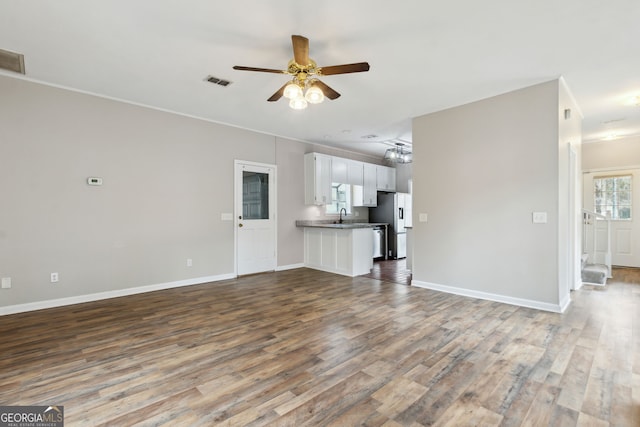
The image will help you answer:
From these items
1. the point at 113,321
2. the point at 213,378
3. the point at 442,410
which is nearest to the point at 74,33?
the point at 113,321

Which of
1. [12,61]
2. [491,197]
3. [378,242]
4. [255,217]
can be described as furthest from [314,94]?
[378,242]

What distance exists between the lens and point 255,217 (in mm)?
5980

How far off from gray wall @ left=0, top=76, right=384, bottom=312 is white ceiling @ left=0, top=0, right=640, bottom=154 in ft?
1.49

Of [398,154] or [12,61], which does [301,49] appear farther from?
[398,154]

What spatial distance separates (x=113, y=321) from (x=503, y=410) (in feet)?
12.5

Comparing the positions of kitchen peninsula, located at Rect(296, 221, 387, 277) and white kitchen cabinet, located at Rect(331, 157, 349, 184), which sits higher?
white kitchen cabinet, located at Rect(331, 157, 349, 184)

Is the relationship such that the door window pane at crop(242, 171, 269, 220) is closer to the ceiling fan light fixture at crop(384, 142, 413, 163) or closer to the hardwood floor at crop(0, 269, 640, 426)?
the hardwood floor at crop(0, 269, 640, 426)

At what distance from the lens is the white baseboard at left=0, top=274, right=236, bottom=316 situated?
3.62 m

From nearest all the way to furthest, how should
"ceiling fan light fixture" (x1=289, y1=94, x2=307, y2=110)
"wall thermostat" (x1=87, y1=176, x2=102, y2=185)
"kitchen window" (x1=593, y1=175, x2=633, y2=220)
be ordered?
"ceiling fan light fixture" (x1=289, y1=94, x2=307, y2=110) < "wall thermostat" (x1=87, y1=176, x2=102, y2=185) < "kitchen window" (x1=593, y1=175, x2=633, y2=220)

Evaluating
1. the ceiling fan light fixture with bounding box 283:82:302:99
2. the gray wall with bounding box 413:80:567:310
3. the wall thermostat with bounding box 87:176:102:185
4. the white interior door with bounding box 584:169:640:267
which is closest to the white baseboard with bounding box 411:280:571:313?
the gray wall with bounding box 413:80:567:310

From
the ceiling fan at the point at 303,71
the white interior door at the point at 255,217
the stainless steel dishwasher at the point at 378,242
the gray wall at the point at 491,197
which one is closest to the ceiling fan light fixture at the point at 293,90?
the ceiling fan at the point at 303,71

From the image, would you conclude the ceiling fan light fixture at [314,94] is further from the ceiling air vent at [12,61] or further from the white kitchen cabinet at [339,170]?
the white kitchen cabinet at [339,170]

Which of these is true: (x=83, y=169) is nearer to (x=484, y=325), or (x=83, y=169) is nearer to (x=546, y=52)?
(x=484, y=325)

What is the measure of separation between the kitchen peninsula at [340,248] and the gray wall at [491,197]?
1.24 metres
